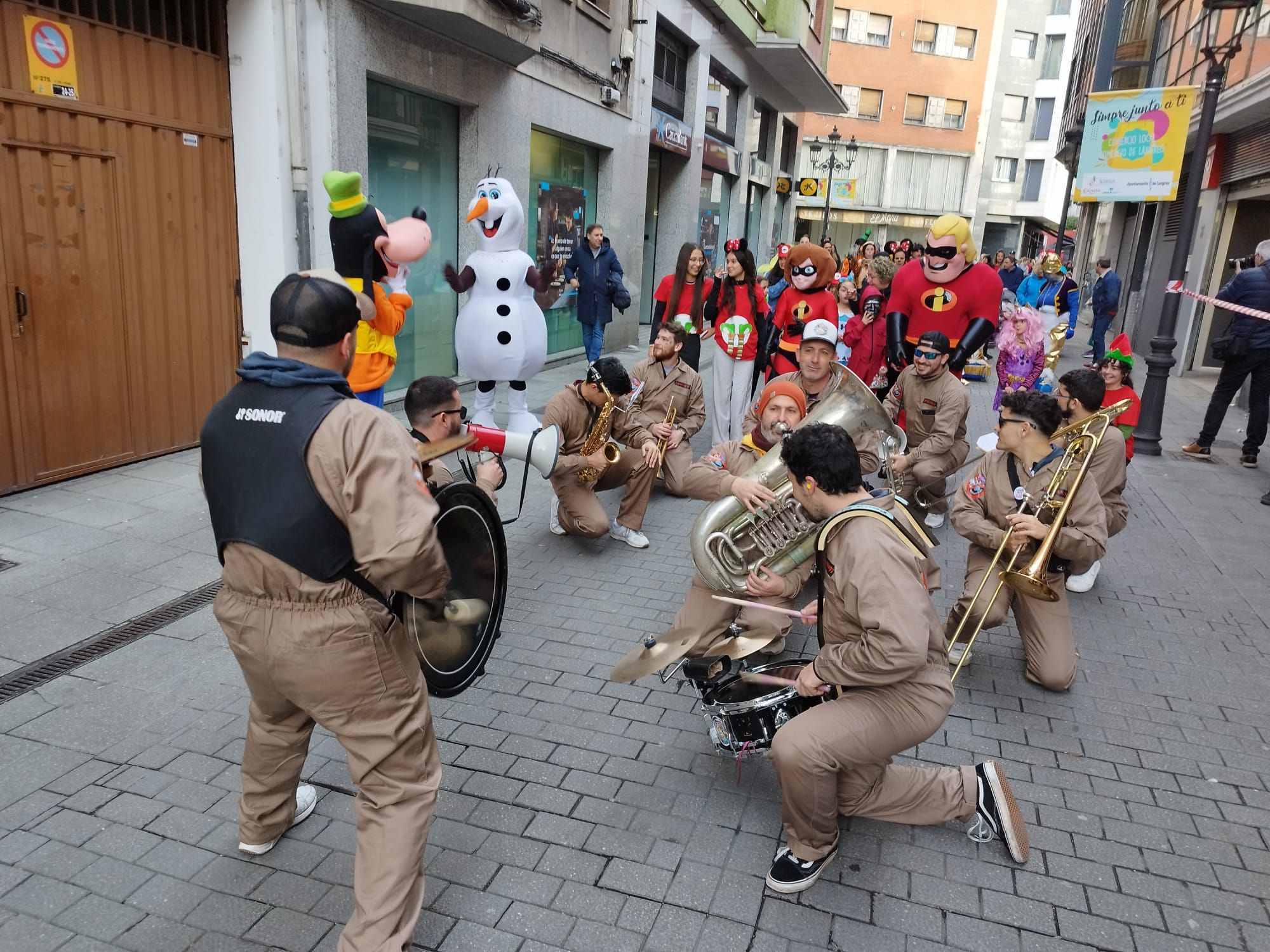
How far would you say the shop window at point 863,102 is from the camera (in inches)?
1593

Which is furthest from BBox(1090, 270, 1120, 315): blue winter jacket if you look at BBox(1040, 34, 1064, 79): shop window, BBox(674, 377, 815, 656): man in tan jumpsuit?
BBox(1040, 34, 1064, 79): shop window

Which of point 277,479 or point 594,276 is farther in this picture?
point 594,276

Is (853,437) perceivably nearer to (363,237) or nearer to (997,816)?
(997,816)

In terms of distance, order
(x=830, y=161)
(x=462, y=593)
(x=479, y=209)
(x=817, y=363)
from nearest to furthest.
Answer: (x=462, y=593) < (x=817, y=363) < (x=479, y=209) < (x=830, y=161)

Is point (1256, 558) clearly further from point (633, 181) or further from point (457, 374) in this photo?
point (633, 181)

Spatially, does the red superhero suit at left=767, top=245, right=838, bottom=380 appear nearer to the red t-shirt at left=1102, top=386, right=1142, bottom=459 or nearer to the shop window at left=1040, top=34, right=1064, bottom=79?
the red t-shirt at left=1102, top=386, right=1142, bottom=459

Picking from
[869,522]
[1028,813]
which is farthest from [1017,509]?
[869,522]

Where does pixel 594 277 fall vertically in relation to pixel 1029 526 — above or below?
above

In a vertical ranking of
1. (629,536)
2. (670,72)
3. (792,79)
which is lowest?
(629,536)

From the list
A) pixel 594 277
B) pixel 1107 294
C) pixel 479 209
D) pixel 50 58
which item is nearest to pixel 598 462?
pixel 479 209

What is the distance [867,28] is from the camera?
131 feet

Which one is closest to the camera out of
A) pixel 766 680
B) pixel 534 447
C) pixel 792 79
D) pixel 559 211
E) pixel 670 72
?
pixel 766 680

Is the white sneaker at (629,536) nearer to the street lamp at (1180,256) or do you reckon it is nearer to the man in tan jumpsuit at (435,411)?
the man in tan jumpsuit at (435,411)

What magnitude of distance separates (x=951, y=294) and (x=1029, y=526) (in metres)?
3.63
